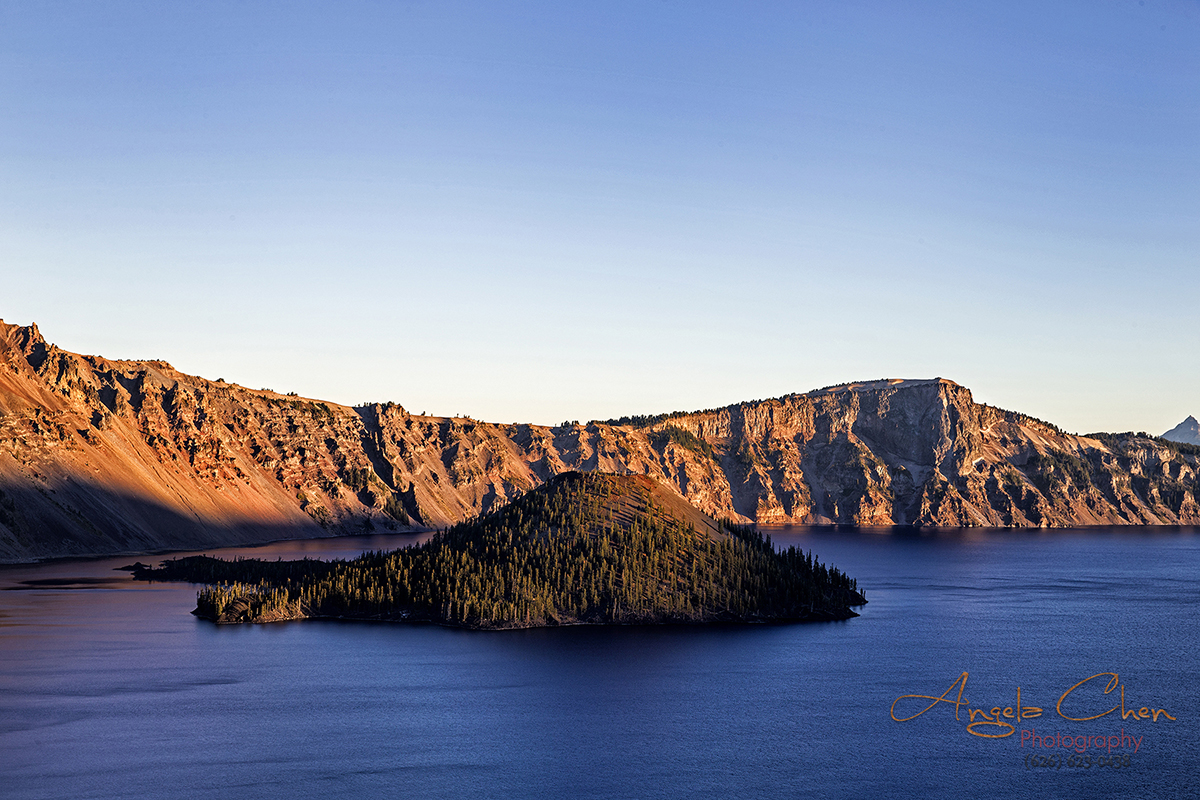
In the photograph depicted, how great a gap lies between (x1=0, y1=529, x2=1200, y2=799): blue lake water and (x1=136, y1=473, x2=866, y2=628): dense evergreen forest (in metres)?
5.73

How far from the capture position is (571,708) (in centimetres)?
8888

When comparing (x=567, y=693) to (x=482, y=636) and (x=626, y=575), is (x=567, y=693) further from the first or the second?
(x=626, y=575)

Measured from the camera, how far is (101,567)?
193m

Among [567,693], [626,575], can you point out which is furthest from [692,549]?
[567,693]

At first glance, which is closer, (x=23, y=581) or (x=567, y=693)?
(x=567, y=693)

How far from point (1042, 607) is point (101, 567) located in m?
160

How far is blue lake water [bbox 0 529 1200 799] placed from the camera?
222 ft
